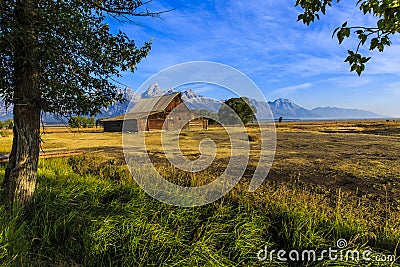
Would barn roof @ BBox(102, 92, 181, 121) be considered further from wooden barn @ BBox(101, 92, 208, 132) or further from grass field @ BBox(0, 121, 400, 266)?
grass field @ BBox(0, 121, 400, 266)

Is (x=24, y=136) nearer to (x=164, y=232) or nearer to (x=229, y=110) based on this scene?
(x=164, y=232)

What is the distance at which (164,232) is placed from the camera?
334 centimetres

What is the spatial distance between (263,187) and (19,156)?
4871 millimetres

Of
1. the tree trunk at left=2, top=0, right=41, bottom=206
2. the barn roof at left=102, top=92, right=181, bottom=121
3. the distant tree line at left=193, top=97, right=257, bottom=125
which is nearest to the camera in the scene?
the tree trunk at left=2, top=0, right=41, bottom=206

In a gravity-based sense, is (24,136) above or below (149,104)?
below

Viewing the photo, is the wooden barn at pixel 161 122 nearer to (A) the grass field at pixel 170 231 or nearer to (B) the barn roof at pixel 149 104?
(B) the barn roof at pixel 149 104

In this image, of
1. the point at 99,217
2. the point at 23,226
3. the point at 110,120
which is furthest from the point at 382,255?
the point at 110,120

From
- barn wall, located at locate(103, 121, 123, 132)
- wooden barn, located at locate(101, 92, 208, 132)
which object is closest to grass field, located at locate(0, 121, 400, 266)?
wooden barn, located at locate(101, 92, 208, 132)

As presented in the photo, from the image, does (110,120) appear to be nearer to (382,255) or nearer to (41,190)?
(41,190)

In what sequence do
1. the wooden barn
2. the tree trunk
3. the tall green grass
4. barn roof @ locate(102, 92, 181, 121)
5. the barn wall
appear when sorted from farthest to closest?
the barn wall < the wooden barn < barn roof @ locate(102, 92, 181, 121) < the tree trunk < the tall green grass

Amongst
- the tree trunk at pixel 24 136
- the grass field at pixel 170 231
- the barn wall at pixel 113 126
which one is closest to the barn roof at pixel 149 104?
the tree trunk at pixel 24 136

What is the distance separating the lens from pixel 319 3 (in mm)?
2586

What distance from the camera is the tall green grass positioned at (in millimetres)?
2883

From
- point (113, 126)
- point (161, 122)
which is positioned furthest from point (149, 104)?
point (113, 126)
